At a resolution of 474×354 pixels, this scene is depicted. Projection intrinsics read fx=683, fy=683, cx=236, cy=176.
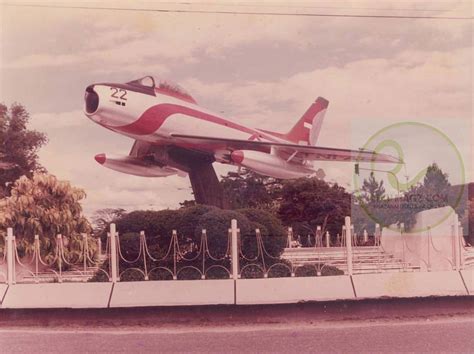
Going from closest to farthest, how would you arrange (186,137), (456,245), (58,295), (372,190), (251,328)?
(251,328) < (58,295) < (186,137) < (372,190) < (456,245)

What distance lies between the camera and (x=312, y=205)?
962 centimetres

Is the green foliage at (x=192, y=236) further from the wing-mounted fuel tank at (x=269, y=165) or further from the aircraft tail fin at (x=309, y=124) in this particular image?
the aircraft tail fin at (x=309, y=124)

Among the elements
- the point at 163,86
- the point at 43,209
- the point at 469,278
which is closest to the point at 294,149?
the point at 163,86

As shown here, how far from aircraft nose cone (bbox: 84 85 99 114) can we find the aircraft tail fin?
103 inches

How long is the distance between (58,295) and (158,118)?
2676 millimetres

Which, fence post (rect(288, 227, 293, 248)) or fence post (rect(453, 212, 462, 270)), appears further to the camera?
fence post (rect(453, 212, 462, 270))

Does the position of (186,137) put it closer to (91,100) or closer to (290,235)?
(91,100)

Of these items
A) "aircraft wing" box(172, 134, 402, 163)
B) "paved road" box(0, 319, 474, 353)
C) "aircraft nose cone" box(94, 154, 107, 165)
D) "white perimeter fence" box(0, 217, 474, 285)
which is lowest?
"paved road" box(0, 319, 474, 353)

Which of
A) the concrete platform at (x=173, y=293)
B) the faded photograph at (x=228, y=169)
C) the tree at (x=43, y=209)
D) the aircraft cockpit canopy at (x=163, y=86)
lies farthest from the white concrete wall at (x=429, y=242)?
the tree at (x=43, y=209)

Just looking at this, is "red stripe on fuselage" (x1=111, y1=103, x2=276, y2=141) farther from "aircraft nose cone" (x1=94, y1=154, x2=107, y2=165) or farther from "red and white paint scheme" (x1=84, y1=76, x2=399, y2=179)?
"aircraft nose cone" (x1=94, y1=154, x2=107, y2=165)

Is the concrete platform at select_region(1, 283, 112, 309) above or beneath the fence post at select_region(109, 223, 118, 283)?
beneath

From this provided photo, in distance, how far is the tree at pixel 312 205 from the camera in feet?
31.4

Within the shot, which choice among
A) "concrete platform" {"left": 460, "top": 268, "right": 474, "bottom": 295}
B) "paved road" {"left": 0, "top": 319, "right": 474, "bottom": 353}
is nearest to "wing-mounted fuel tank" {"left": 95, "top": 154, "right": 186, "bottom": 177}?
"paved road" {"left": 0, "top": 319, "right": 474, "bottom": 353}

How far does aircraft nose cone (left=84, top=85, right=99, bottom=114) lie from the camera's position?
8.99 meters
